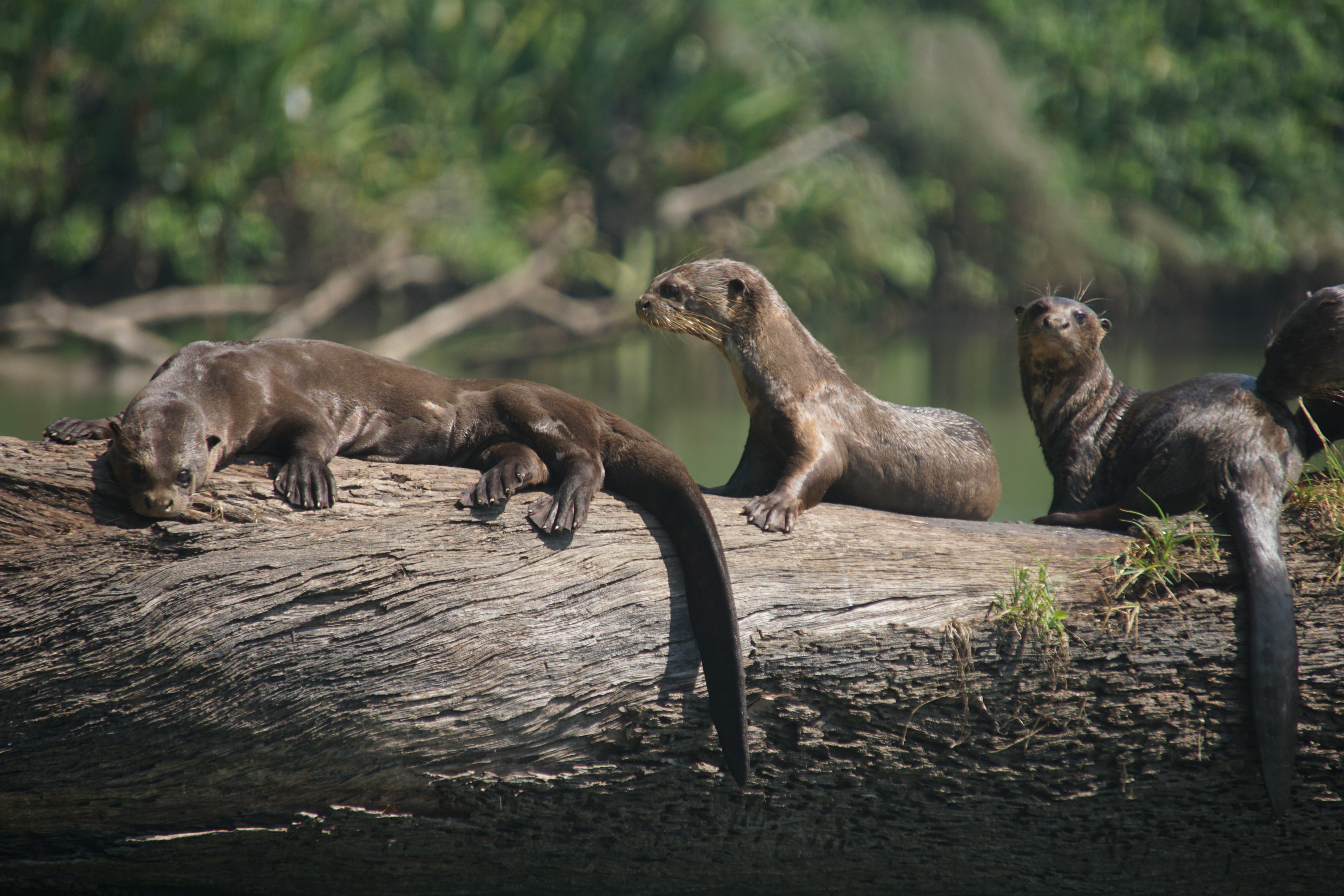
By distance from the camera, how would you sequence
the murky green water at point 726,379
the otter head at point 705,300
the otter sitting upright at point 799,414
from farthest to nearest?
the murky green water at point 726,379 → the otter head at point 705,300 → the otter sitting upright at point 799,414

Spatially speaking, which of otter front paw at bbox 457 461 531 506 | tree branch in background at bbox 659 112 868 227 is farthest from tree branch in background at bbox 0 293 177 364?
otter front paw at bbox 457 461 531 506

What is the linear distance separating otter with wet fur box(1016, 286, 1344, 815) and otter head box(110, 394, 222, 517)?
243cm

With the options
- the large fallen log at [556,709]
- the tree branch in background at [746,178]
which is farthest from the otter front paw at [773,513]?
the tree branch in background at [746,178]

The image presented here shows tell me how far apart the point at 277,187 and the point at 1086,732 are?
11.1 metres

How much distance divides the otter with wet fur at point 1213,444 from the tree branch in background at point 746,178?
12.2 metres

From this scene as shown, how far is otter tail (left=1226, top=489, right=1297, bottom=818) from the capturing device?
2.55m

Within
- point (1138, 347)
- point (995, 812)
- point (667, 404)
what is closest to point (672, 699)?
point (995, 812)

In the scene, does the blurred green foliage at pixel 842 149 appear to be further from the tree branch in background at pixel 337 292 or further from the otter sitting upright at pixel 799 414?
the otter sitting upright at pixel 799 414

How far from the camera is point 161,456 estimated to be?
255 centimetres

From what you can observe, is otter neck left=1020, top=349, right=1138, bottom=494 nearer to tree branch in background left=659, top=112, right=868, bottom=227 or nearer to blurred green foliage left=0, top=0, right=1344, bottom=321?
blurred green foliage left=0, top=0, right=1344, bottom=321

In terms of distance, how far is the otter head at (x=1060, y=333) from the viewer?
364 centimetres

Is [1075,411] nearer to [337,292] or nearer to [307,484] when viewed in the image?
[307,484]

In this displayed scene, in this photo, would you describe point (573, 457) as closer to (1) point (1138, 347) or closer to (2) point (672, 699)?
(2) point (672, 699)

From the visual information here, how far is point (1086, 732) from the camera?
266cm
